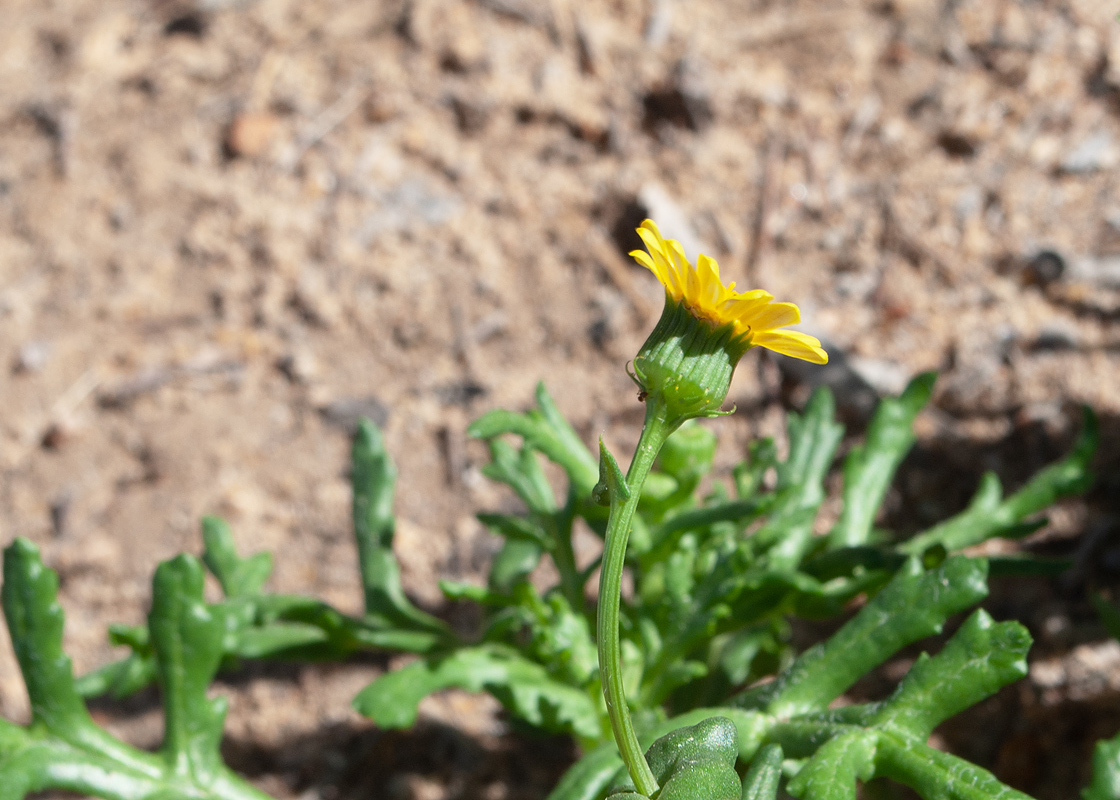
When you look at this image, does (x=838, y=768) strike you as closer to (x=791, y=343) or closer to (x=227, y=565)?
(x=791, y=343)

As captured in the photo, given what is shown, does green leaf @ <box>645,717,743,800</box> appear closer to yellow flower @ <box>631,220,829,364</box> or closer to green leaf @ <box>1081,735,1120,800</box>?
yellow flower @ <box>631,220,829,364</box>

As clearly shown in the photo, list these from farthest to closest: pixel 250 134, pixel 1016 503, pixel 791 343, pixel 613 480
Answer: pixel 250 134
pixel 1016 503
pixel 791 343
pixel 613 480

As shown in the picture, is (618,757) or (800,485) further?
(800,485)

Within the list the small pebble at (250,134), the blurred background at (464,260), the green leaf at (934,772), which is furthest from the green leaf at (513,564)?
the small pebble at (250,134)

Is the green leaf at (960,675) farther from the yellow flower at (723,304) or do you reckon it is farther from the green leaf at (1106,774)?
the yellow flower at (723,304)

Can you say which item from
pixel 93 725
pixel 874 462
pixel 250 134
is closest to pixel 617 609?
pixel 874 462
